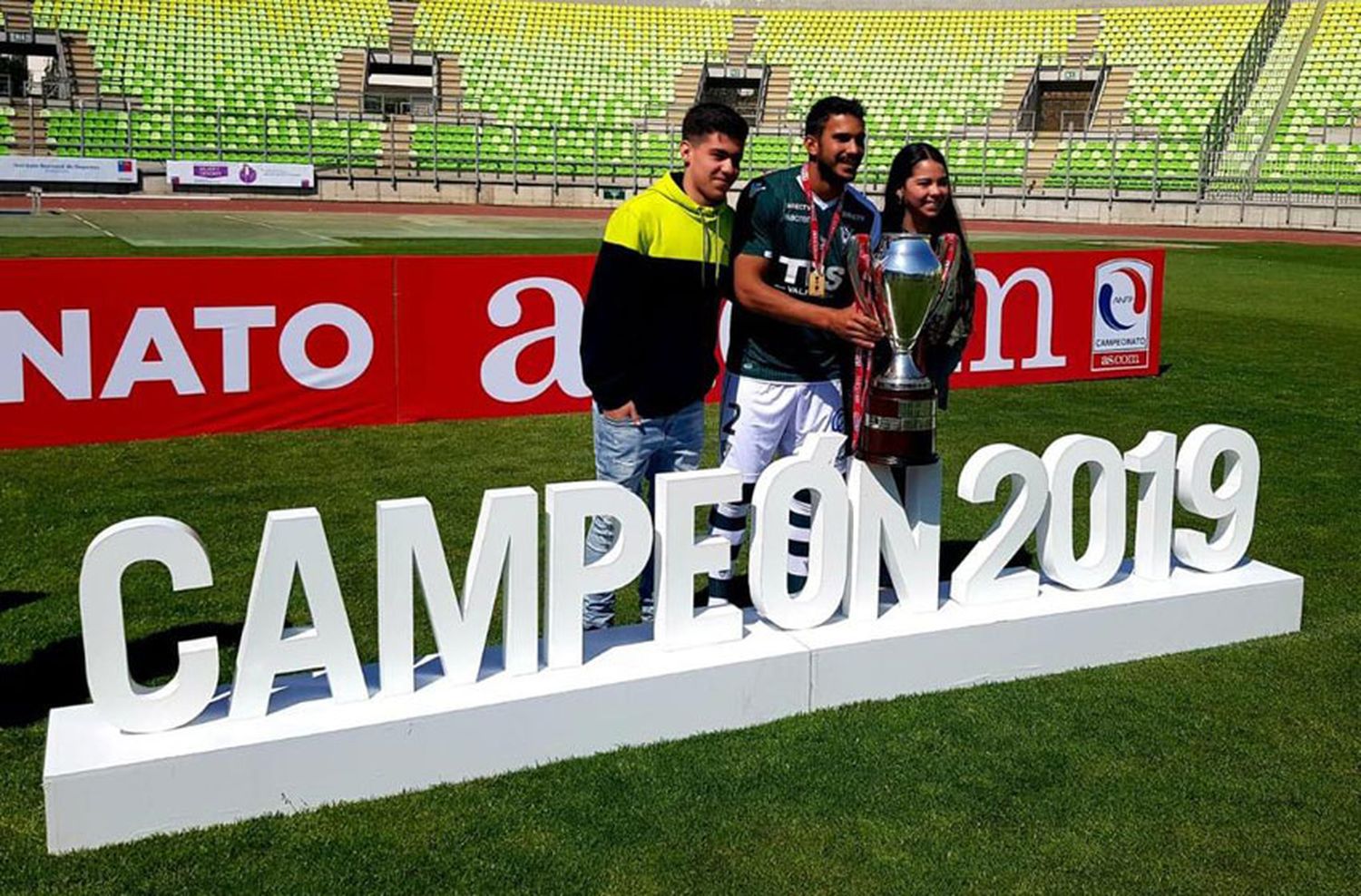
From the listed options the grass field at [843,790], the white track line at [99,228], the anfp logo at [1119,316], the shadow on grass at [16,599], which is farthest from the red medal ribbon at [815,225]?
the white track line at [99,228]

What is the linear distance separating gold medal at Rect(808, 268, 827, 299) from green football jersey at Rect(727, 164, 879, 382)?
12 mm

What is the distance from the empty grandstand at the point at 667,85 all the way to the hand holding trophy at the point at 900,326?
32.9m

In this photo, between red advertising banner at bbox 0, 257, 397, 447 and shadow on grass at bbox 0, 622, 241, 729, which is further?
red advertising banner at bbox 0, 257, 397, 447

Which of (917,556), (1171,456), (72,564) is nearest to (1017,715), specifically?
(917,556)

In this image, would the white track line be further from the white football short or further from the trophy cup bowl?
the trophy cup bowl

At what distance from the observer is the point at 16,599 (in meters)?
5.39

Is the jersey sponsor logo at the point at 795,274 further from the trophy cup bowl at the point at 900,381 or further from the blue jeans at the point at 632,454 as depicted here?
the blue jeans at the point at 632,454

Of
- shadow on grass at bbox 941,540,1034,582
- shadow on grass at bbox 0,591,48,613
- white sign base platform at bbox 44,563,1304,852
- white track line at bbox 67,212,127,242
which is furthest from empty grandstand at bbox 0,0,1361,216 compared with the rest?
shadow on grass at bbox 0,591,48,613

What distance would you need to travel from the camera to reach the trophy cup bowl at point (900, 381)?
4.07 m

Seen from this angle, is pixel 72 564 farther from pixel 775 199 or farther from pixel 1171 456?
pixel 1171 456

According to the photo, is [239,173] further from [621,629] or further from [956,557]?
[621,629]

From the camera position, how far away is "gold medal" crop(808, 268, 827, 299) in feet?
14.8

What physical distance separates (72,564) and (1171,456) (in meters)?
4.59

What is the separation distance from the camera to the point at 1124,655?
487 cm
